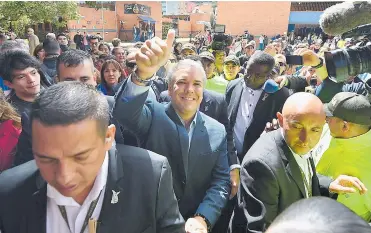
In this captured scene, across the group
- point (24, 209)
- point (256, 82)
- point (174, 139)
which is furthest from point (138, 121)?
point (256, 82)

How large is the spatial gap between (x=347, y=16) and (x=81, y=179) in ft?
4.92

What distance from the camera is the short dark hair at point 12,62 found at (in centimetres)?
241

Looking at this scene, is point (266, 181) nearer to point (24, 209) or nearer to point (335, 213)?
point (335, 213)

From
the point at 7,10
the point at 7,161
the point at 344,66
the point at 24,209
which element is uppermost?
the point at 7,10

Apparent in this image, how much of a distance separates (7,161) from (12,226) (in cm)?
93

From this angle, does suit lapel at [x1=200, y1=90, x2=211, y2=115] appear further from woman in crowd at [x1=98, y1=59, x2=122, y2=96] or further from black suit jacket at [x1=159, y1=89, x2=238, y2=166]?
woman in crowd at [x1=98, y1=59, x2=122, y2=96]

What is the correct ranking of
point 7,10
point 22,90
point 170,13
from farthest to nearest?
1. point 170,13
2. point 7,10
3. point 22,90

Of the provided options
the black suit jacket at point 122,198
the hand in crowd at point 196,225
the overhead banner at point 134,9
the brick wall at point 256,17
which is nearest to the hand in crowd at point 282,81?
the hand in crowd at point 196,225

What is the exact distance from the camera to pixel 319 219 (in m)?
0.80

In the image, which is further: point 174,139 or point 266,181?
point 174,139

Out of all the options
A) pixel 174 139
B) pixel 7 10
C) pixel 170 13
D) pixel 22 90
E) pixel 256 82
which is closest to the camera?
pixel 174 139

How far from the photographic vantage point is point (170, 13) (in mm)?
49875

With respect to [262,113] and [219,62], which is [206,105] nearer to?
[262,113]

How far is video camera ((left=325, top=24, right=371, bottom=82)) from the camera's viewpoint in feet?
5.40
